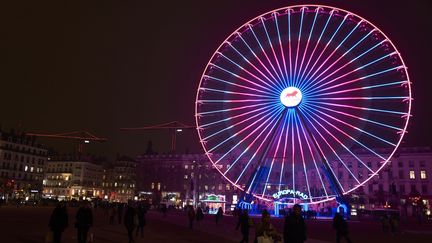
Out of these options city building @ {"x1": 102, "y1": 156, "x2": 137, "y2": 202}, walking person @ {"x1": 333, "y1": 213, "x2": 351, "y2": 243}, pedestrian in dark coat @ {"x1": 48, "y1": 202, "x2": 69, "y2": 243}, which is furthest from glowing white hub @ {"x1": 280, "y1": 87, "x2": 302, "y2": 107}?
city building @ {"x1": 102, "y1": 156, "x2": 137, "y2": 202}

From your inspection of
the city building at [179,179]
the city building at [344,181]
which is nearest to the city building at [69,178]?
the city building at [344,181]

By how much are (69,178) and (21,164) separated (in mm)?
40177

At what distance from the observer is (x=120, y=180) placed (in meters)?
192

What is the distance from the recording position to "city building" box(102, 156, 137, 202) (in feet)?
620

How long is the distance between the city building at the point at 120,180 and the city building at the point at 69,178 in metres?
8.61

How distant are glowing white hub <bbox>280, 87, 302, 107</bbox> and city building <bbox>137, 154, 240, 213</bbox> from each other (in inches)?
3377

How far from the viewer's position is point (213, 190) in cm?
13862

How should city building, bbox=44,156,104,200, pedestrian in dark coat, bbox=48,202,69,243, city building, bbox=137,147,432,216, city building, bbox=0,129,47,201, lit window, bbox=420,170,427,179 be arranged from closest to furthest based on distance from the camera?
1. pedestrian in dark coat, bbox=48,202,69,243
2. city building, bbox=137,147,432,216
3. lit window, bbox=420,170,427,179
4. city building, bbox=0,129,47,201
5. city building, bbox=44,156,104,200

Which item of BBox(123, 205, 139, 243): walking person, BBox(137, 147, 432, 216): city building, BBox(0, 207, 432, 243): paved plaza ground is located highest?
BBox(137, 147, 432, 216): city building

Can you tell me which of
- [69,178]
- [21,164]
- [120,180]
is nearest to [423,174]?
[21,164]

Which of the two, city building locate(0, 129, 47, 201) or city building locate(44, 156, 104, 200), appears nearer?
city building locate(0, 129, 47, 201)

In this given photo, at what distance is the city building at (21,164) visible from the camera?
127m

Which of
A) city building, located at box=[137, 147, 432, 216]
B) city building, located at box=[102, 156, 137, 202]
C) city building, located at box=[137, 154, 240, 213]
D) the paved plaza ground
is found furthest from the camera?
city building, located at box=[102, 156, 137, 202]

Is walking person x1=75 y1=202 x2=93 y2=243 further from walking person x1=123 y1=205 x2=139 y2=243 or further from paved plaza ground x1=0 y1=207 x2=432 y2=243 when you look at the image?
paved plaza ground x1=0 y1=207 x2=432 y2=243
